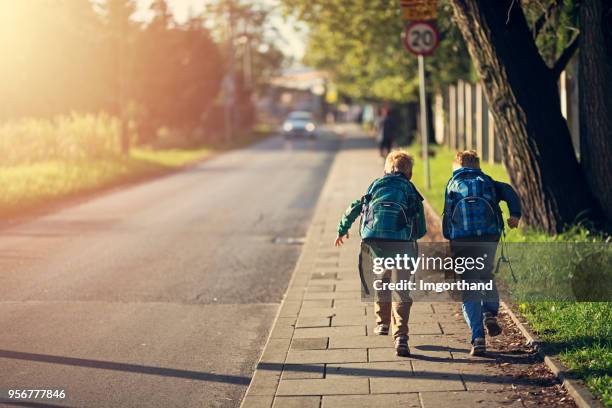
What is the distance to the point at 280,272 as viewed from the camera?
10.9 m

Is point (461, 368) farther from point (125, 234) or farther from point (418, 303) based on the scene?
point (125, 234)

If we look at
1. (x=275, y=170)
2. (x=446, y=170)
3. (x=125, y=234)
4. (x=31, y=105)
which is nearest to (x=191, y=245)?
(x=125, y=234)

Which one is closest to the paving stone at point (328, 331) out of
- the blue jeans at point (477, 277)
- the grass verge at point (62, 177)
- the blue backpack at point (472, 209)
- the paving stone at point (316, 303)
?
the paving stone at point (316, 303)

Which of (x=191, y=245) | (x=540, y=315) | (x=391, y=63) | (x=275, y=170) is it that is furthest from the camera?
(x=391, y=63)

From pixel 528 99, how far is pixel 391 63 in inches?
864

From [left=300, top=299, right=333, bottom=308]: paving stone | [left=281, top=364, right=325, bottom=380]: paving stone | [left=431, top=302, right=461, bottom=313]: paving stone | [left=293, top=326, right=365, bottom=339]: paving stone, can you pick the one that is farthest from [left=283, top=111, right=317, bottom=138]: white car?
[left=281, top=364, right=325, bottom=380]: paving stone

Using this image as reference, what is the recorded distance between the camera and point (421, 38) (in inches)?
639

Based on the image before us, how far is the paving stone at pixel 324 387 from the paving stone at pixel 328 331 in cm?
131

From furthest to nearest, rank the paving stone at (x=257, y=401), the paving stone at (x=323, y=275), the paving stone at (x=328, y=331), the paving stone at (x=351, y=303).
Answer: the paving stone at (x=323, y=275) → the paving stone at (x=351, y=303) → the paving stone at (x=328, y=331) → the paving stone at (x=257, y=401)

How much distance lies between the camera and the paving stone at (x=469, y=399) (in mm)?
5426

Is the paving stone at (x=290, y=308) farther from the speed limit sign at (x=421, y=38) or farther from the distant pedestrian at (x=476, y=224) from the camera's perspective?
the speed limit sign at (x=421, y=38)

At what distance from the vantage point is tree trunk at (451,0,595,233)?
10516 mm

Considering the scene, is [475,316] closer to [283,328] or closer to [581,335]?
[581,335]
